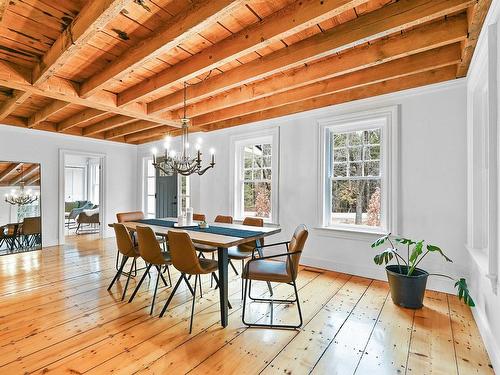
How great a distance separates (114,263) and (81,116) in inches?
101

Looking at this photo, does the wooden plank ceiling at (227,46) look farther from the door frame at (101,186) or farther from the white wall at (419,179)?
the door frame at (101,186)

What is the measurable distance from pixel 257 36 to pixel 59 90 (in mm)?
2498

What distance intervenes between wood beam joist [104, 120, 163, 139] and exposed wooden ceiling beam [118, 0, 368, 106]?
188cm

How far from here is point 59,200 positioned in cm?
568

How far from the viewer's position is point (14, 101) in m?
Result: 3.55

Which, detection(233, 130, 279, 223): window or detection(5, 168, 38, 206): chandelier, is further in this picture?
detection(5, 168, 38, 206): chandelier

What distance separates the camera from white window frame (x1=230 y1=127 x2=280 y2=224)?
14.7 feet

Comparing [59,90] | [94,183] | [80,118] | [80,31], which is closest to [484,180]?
[80,31]

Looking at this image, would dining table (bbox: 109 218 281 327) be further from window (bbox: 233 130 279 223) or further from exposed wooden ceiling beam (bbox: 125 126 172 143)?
exposed wooden ceiling beam (bbox: 125 126 172 143)

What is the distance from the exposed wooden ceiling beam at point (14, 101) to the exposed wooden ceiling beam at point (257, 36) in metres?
1.61

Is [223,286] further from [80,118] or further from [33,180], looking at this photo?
[33,180]

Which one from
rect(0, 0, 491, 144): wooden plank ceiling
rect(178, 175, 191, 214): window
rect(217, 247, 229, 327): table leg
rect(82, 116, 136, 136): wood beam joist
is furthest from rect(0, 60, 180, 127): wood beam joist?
rect(217, 247, 229, 327): table leg

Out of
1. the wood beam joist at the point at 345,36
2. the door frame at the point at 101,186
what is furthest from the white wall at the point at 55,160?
the wood beam joist at the point at 345,36

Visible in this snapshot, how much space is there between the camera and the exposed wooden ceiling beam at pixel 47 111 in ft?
12.6
